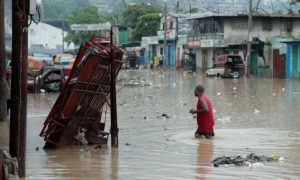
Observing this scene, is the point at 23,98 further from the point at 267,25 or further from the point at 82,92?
the point at 267,25

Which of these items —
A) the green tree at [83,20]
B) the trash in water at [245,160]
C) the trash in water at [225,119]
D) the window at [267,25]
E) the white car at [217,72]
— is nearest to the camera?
the trash in water at [245,160]

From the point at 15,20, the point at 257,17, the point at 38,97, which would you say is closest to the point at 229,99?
the point at 38,97

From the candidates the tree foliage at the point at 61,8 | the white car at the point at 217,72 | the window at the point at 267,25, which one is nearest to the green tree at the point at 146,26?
the window at the point at 267,25

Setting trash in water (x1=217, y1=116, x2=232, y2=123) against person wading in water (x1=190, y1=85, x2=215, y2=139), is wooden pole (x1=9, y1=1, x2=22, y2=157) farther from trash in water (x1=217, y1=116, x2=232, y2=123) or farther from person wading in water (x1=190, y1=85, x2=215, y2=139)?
trash in water (x1=217, y1=116, x2=232, y2=123)

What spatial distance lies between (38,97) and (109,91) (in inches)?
631

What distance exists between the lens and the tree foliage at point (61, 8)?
164125 millimetres

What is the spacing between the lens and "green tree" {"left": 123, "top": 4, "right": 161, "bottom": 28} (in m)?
102

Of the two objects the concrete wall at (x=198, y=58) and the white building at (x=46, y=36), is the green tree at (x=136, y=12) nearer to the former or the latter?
the white building at (x=46, y=36)

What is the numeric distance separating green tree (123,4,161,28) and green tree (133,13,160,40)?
68.5 inches

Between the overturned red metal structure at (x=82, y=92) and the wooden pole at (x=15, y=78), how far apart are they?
10.9ft

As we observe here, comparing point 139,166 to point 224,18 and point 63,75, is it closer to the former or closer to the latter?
point 63,75

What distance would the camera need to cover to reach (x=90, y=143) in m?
12.9

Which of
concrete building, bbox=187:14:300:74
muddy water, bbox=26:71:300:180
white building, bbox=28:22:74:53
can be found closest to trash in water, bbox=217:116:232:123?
muddy water, bbox=26:71:300:180

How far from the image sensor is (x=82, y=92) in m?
12.2
